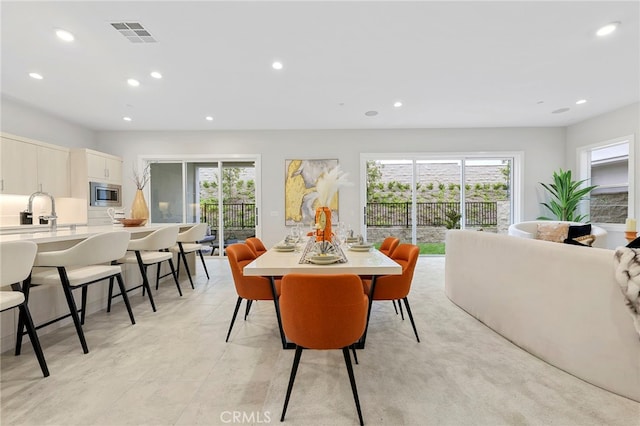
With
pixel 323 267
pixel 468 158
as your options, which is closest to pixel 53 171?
pixel 323 267

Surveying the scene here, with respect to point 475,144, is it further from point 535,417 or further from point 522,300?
point 535,417

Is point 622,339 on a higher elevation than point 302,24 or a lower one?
lower

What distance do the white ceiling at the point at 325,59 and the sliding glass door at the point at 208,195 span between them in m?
1.31

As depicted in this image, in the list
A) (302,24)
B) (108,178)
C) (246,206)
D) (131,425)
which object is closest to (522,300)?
(131,425)

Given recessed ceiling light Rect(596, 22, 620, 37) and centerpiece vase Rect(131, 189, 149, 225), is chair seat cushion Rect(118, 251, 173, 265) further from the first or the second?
recessed ceiling light Rect(596, 22, 620, 37)

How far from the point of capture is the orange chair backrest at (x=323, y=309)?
1264mm

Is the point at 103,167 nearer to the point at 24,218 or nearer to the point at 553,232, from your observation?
the point at 24,218

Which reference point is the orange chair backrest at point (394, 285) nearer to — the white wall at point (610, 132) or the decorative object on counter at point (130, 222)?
the decorative object on counter at point (130, 222)

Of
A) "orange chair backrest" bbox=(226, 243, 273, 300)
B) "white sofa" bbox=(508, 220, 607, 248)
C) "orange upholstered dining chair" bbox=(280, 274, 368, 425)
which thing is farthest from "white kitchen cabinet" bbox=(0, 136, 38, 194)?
"white sofa" bbox=(508, 220, 607, 248)

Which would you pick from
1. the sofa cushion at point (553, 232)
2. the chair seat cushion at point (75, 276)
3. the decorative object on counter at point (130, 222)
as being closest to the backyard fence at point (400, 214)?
the sofa cushion at point (553, 232)

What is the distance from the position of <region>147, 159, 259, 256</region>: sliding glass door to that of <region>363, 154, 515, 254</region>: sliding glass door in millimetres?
2644

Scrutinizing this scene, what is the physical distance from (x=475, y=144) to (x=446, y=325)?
15.2 feet

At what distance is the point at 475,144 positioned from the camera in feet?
19.0

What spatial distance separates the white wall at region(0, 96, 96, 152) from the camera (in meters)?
4.27
